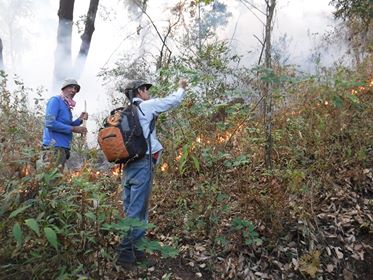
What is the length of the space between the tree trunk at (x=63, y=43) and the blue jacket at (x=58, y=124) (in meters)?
5.32

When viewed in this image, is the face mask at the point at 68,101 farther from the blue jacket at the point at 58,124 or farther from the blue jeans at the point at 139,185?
the blue jeans at the point at 139,185

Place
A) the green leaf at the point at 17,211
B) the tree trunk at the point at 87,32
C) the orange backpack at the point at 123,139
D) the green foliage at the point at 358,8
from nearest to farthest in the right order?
the green leaf at the point at 17,211 < the orange backpack at the point at 123,139 < the green foliage at the point at 358,8 < the tree trunk at the point at 87,32

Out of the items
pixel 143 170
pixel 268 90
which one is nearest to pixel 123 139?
pixel 143 170

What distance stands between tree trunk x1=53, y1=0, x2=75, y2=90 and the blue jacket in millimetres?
5321

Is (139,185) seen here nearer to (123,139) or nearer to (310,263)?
(123,139)

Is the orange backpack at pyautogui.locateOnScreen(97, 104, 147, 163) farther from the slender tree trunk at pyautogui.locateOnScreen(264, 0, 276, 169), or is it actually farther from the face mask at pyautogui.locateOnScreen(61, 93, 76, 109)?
the slender tree trunk at pyautogui.locateOnScreen(264, 0, 276, 169)

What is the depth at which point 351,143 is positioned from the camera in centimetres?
550

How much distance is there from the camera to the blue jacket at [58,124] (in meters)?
4.82

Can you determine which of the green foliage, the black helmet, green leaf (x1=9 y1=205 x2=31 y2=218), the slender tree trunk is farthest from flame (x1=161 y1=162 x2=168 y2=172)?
the green foliage

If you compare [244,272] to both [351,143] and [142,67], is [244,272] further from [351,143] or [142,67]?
[142,67]

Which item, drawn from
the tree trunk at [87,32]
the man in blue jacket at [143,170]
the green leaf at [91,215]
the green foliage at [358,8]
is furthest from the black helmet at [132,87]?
the tree trunk at [87,32]

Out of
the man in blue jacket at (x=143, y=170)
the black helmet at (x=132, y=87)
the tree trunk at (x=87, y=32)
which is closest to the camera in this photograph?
the man in blue jacket at (x=143, y=170)

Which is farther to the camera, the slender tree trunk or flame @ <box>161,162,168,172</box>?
flame @ <box>161,162,168,172</box>

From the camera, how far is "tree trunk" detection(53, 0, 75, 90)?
988 cm
